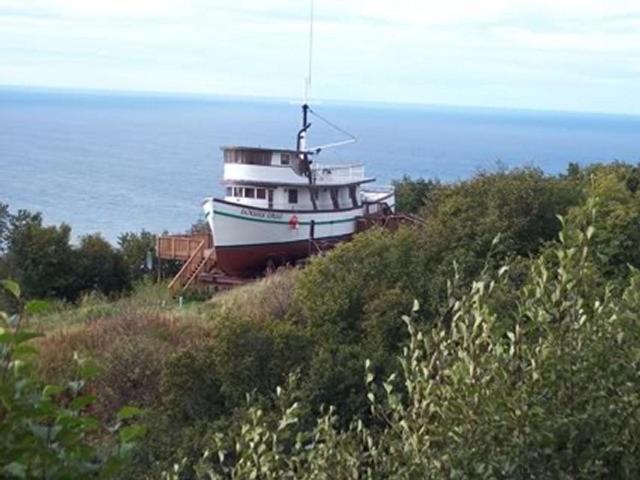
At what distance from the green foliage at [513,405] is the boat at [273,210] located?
27.0m

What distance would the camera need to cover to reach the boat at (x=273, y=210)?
32562 millimetres

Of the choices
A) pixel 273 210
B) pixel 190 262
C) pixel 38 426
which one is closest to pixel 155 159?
pixel 273 210

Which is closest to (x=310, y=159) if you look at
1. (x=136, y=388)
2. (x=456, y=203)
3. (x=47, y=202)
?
(x=456, y=203)

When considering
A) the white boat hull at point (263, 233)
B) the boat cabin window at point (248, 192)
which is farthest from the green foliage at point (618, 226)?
the boat cabin window at point (248, 192)

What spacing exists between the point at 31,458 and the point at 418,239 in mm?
16178

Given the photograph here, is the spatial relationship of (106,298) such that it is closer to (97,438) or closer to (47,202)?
(97,438)

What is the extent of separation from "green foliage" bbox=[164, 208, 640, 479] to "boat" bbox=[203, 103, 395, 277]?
27026 millimetres

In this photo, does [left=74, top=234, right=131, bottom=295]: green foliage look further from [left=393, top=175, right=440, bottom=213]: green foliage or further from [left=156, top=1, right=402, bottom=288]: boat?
[left=393, top=175, right=440, bottom=213]: green foliage

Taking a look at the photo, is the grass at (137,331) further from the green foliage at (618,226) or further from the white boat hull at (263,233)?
the green foliage at (618,226)

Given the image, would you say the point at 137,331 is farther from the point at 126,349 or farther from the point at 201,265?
the point at 201,265

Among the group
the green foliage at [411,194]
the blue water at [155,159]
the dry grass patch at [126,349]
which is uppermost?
the dry grass patch at [126,349]

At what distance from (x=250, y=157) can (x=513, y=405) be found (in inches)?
1159

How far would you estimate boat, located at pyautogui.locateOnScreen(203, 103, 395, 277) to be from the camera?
107ft

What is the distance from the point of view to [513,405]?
4996 mm
